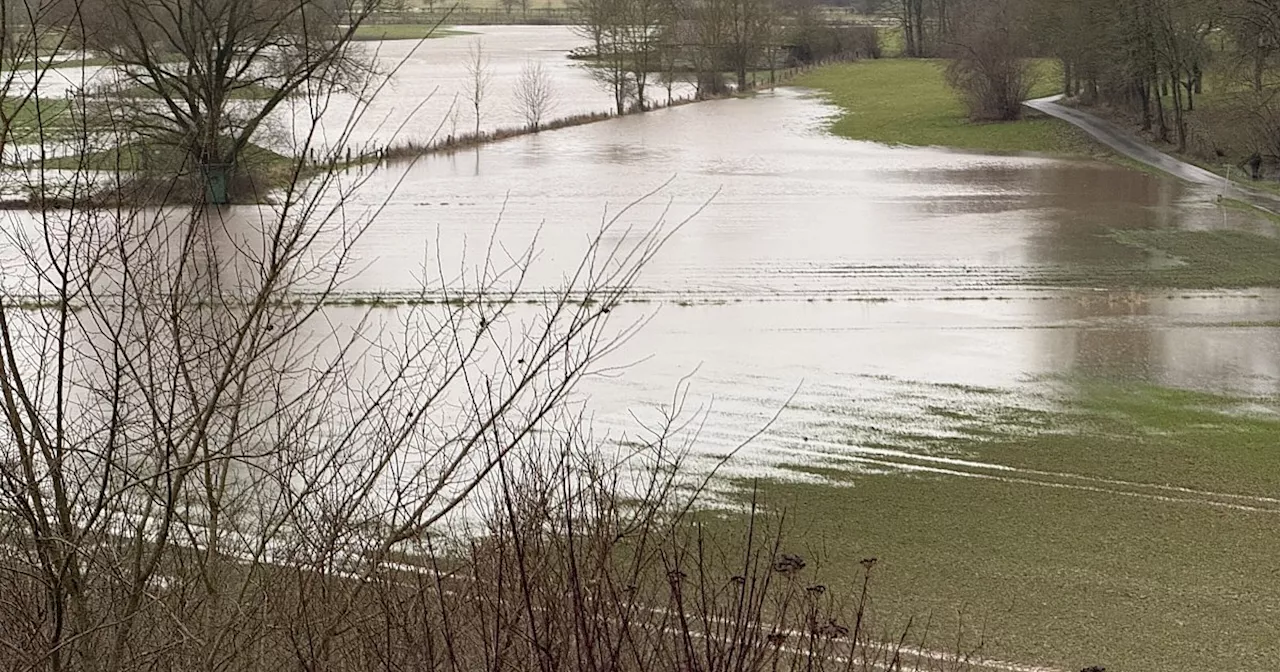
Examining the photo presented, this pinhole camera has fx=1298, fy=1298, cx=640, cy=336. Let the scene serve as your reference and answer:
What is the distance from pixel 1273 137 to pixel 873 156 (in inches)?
495

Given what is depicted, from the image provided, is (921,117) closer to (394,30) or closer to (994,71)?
(994,71)

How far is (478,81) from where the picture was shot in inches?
2128

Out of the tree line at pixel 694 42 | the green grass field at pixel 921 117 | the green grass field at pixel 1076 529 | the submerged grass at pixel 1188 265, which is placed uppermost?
the tree line at pixel 694 42

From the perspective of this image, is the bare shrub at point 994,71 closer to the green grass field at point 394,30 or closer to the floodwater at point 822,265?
the floodwater at point 822,265

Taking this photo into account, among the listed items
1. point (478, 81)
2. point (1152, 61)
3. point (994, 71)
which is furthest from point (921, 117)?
point (478, 81)

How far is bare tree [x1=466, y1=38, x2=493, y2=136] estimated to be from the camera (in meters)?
51.8

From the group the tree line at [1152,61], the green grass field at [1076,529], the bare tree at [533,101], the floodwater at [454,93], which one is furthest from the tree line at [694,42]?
the green grass field at [1076,529]

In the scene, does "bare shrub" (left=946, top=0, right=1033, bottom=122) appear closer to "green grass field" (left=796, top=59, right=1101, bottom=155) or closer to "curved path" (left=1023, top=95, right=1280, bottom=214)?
"green grass field" (left=796, top=59, right=1101, bottom=155)

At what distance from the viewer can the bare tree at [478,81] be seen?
2041 inches

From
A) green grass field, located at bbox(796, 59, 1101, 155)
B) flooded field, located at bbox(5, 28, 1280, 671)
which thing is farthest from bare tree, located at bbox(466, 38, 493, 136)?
green grass field, located at bbox(796, 59, 1101, 155)

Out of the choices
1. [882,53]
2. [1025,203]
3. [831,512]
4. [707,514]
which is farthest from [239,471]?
[882,53]

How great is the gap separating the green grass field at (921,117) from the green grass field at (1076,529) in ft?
97.2

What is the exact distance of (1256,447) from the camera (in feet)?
51.1

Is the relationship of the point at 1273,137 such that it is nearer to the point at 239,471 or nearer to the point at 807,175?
the point at 807,175
